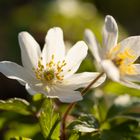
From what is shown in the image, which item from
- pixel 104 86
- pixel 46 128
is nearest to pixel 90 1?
pixel 104 86

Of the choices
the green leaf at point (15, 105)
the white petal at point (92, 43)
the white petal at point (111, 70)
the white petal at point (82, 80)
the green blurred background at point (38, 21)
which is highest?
the white petal at point (92, 43)

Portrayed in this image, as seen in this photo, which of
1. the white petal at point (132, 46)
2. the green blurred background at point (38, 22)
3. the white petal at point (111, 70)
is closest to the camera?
the white petal at point (111, 70)

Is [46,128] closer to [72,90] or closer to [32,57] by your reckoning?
[72,90]

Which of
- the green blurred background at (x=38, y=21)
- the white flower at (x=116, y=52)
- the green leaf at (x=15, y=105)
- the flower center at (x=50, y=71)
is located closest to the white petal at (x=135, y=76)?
the white flower at (x=116, y=52)

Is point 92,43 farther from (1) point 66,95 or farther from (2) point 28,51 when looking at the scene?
(2) point 28,51

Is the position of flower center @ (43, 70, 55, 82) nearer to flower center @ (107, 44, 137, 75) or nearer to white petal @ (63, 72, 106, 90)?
white petal @ (63, 72, 106, 90)

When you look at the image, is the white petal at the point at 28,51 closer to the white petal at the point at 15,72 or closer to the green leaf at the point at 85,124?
the white petal at the point at 15,72
